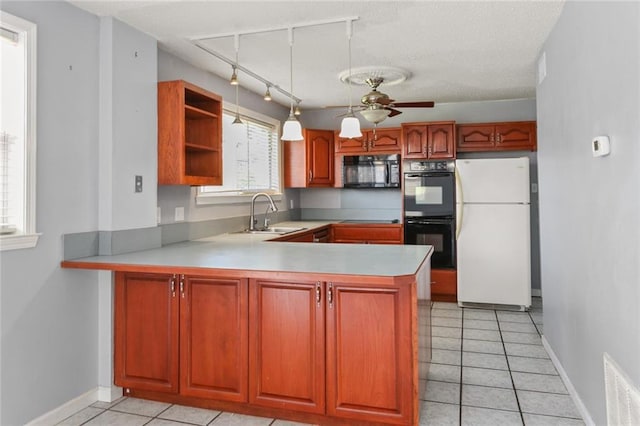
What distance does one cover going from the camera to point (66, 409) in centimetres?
251

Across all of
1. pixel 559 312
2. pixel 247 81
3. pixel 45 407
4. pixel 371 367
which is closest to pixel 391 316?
pixel 371 367

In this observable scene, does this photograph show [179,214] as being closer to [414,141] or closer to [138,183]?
[138,183]

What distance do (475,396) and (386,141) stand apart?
352 centimetres

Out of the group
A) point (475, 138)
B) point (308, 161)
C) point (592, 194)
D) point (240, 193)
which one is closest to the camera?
point (592, 194)

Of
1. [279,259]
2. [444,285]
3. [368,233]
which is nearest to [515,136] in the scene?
[444,285]

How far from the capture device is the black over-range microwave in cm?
557

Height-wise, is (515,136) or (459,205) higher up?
(515,136)

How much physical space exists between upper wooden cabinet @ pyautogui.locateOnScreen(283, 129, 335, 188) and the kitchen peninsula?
285 centimetres

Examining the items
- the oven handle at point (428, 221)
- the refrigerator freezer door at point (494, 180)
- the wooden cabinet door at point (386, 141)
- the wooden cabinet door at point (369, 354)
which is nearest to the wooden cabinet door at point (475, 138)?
the refrigerator freezer door at point (494, 180)

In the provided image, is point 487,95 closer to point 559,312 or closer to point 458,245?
point 458,245

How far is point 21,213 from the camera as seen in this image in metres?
2.28

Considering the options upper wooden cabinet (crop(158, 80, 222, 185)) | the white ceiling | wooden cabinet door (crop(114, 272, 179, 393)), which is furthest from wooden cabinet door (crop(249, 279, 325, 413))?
the white ceiling

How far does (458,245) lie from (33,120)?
4206 mm

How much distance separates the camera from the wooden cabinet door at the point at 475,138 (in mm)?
5258
